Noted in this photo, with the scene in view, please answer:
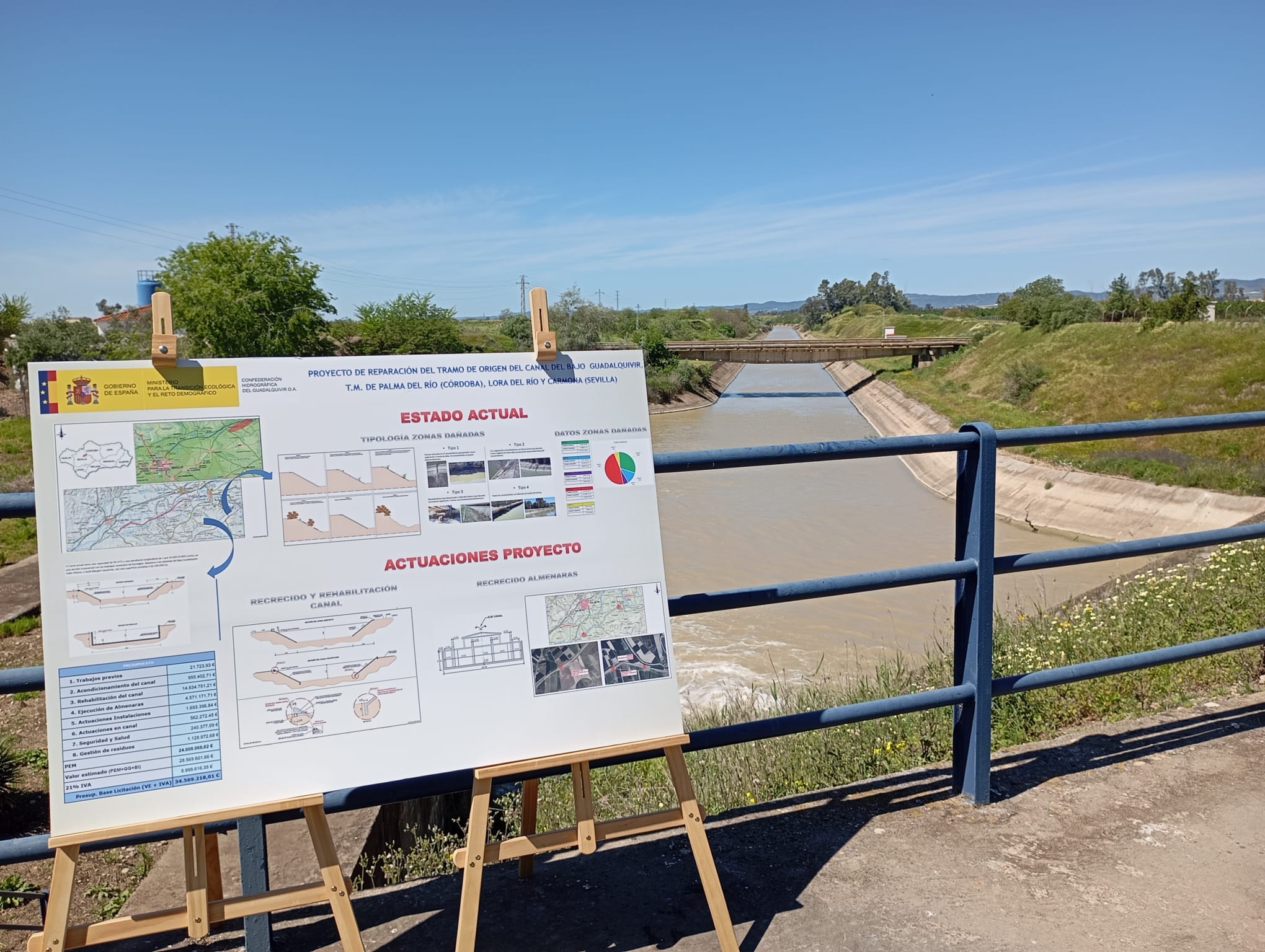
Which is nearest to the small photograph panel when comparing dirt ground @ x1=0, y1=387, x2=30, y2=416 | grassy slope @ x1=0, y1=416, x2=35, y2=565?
grassy slope @ x1=0, y1=416, x2=35, y2=565

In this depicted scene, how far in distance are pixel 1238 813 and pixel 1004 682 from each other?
3.04ft

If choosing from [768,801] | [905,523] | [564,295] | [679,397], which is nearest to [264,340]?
[679,397]

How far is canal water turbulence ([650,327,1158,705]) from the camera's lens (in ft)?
43.7

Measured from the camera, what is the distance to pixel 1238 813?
3.60 meters

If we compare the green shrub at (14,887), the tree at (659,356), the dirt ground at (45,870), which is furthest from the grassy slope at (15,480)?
the tree at (659,356)

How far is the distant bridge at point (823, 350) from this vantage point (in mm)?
68688

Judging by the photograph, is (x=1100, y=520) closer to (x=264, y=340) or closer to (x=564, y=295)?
(x=264, y=340)

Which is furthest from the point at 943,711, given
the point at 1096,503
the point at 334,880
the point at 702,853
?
the point at 1096,503

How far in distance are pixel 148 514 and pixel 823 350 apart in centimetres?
6914

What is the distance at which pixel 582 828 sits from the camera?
8.73ft

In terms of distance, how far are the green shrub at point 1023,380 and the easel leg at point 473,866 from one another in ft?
143

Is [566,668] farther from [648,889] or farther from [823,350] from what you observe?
[823,350]

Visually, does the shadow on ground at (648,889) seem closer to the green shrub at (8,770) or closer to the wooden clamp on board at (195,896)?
the wooden clamp on board at (195,896)

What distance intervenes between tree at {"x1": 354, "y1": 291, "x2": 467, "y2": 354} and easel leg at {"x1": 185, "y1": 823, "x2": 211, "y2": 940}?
213 feet
